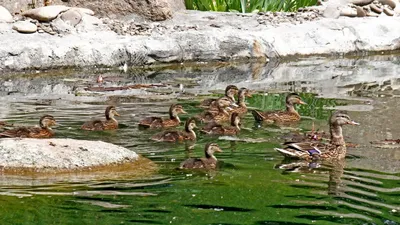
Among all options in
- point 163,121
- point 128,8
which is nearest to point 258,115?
point 163,121

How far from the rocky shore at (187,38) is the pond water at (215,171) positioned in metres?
0.88

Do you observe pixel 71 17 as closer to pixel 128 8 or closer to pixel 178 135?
pixel 128 8

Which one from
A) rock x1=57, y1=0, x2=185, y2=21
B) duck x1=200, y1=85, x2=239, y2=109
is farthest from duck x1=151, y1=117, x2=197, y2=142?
rock x1=57, y1=0, x2=185, y2=21

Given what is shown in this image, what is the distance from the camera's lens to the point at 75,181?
33.8 feet

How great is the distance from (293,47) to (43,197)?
14.9m

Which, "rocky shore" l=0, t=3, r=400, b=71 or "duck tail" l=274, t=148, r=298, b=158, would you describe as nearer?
"duck tail" l=274, t=148, r=298, b=158

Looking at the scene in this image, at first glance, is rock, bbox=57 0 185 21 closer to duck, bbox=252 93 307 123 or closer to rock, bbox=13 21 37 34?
rock, bbox=13 21 37 34

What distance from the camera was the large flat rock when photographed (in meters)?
20.7

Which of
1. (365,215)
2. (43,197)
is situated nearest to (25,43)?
(43,197)

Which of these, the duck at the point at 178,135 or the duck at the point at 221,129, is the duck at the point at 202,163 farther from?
the duck at the point at 221,129

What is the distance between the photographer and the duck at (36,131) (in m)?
13.0

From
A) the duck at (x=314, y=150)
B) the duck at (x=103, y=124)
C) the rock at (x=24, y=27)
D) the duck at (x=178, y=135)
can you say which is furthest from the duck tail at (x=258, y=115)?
the rock at (x=24, y=27)

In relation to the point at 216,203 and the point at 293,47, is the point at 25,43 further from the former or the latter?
the point at 216,203

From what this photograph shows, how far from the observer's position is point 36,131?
13156mm
